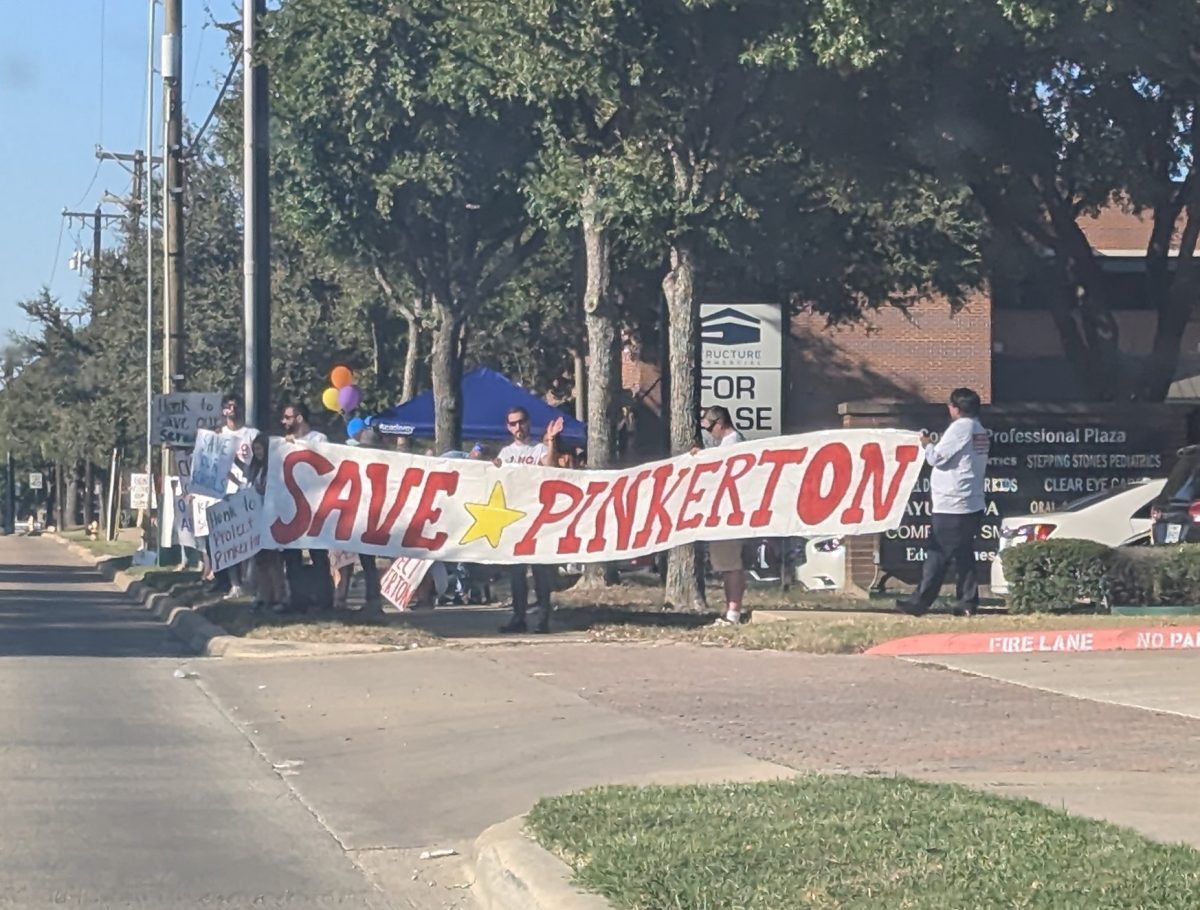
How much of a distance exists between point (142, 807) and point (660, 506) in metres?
Answer: 7.56

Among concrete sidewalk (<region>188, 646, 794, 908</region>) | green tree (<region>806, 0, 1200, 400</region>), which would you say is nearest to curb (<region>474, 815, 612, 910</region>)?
concrete sidewalk (<region>188, 646, 794, 908</region>)

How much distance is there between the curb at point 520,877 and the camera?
20.4ft

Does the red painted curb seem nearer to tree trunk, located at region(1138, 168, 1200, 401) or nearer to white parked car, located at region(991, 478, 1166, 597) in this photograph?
white parked car, located at region(991, 478, 1166, 597)

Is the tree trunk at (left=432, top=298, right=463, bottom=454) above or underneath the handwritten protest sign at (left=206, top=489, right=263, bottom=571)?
above

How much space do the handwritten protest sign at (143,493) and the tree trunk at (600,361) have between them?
59.1 ft

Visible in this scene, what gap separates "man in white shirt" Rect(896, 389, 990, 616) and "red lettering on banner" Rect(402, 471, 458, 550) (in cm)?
398

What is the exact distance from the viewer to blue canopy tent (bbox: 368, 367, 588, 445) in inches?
1177

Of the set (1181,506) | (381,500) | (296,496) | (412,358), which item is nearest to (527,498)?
(381,500)

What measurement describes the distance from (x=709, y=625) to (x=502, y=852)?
339 inches

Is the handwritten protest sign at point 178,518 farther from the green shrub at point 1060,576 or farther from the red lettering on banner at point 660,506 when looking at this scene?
the green shrub at point 1060,576

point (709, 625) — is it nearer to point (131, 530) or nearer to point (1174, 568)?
point (1174, 568)

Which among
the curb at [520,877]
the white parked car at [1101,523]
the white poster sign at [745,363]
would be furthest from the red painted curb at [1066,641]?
the curb at [520,877]

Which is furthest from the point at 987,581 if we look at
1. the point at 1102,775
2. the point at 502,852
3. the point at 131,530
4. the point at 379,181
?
the point at 131,530

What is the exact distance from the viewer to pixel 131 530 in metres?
71.6
